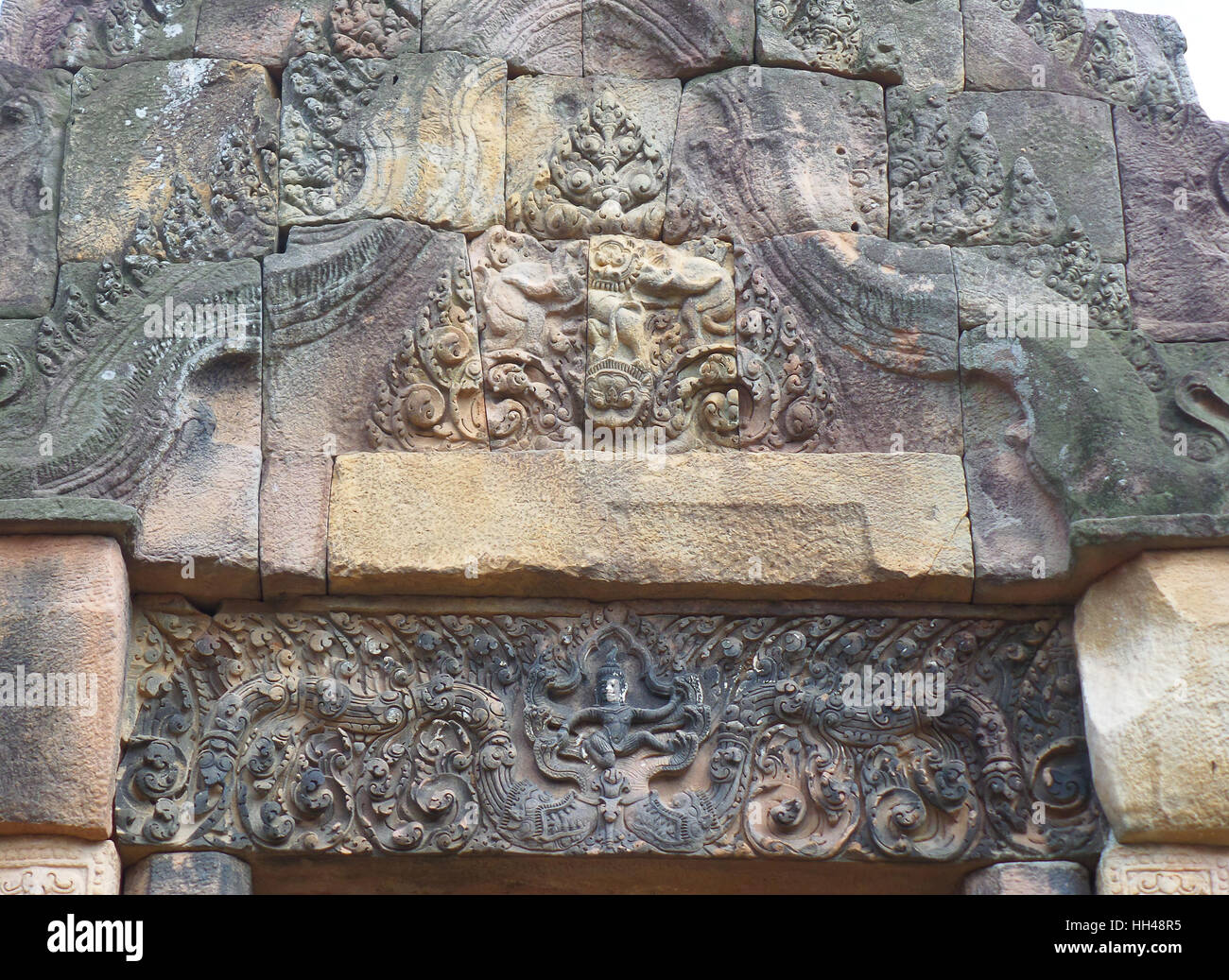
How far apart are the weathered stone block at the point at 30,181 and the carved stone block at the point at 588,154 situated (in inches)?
61.3

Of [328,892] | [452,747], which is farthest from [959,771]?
[328,892]

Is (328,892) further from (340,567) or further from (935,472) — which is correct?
(935,472)

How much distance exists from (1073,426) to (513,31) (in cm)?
243

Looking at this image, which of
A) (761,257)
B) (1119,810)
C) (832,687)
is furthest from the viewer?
(761,257)

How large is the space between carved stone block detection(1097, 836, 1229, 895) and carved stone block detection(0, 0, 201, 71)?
4.13 meters

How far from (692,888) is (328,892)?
1.15 meters

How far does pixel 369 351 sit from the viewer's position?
5570 mm

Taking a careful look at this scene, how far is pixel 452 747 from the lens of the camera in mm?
5238

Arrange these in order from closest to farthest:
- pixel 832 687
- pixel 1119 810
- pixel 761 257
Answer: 1. pixel 1119 810
2. pixel 832 687
3. pixel 761 257

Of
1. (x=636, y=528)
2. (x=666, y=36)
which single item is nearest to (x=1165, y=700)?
(x=636, y=528)

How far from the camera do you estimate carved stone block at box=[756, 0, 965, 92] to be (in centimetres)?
606

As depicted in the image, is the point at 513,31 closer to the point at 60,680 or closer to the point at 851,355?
the point at 851,355

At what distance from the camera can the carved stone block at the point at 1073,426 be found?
5188 millimetres

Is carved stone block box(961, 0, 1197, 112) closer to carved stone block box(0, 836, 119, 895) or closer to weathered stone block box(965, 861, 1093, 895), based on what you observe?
weathered stone block box(965, 861, 1093, 895)
